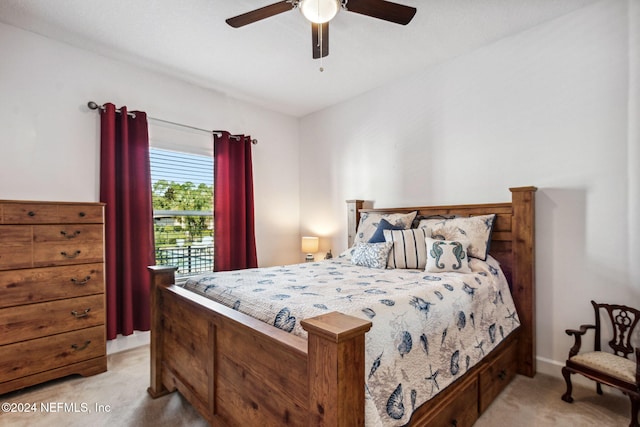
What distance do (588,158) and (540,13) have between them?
110 centimetres

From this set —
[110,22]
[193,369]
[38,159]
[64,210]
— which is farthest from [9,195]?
[193,369]

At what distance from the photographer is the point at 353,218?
11.8ft

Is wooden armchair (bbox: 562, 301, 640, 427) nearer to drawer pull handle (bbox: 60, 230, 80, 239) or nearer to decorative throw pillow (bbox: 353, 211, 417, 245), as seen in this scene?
decorative throw pillow (bbox: 353, 211, 417, 245)

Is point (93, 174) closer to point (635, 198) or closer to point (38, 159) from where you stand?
point (38, 159)

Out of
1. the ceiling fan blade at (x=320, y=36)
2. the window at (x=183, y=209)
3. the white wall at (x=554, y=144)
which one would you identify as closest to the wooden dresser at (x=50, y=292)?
the window at (x=183, y=209)

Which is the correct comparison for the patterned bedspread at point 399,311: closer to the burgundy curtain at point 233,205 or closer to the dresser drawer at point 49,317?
the dresser drawer at point 49,317

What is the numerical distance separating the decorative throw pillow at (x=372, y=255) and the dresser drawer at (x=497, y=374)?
947 millimetres

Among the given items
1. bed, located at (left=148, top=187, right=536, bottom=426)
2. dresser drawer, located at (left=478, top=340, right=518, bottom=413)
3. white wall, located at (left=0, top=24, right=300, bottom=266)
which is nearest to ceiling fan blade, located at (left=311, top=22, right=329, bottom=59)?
bed, located at (left=148, top=187, right=536, bottom=426)

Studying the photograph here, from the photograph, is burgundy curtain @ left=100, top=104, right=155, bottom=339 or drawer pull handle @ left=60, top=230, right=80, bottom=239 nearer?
drawer pull handle @ left=60, top=230, right=80, bottom=239

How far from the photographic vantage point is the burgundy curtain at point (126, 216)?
2.77 m

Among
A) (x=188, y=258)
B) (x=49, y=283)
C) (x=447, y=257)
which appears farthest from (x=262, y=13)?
(x=188, y=258)

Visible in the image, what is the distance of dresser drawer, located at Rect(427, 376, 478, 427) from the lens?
1.44 metres

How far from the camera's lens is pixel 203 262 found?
356cm

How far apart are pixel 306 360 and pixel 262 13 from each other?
1863 millimetres
